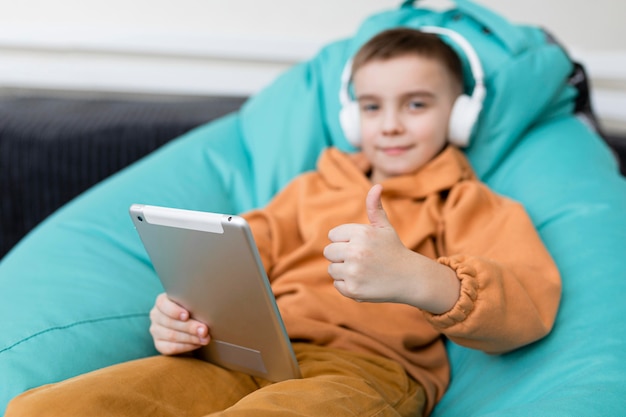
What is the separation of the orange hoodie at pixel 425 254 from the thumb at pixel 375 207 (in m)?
0.12

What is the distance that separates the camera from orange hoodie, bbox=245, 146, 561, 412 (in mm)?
876

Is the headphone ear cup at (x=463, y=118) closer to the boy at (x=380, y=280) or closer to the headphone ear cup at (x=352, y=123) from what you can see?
the boy at (x=380, y=280)

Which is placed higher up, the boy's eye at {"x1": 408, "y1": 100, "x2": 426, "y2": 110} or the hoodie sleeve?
the boy's eye at {"x1": 408, "y1": 100, "x2": 426, "y2": 110}

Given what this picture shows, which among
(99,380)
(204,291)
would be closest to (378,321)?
(204,291)

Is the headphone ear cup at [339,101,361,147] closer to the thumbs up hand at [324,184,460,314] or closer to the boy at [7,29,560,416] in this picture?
the boy at [7,29,560,416]

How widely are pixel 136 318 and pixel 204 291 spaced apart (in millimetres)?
282

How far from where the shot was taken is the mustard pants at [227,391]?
2.55 feet

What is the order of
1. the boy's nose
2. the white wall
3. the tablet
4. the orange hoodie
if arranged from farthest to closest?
the white wall → the boy's nose → the orange hoodie → the tablet

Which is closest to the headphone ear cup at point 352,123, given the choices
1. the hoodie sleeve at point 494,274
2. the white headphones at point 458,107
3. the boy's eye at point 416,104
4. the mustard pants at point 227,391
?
the white headphones at point 458,107

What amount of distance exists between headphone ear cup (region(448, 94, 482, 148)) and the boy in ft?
0.06

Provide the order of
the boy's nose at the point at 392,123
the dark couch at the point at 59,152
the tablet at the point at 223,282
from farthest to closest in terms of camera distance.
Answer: the dark couch at the point at 59,152
the boy's nose at the point at 392,123
the tablet at the point at 223,282

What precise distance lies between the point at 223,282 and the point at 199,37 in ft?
4.05

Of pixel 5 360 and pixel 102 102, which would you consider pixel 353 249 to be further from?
pixel 102 102

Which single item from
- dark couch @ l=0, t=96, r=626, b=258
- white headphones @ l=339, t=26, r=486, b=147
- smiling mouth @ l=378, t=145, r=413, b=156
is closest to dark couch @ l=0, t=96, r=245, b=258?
dark couch @ l=0, t=96, r=626, b=258
